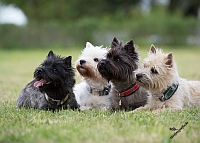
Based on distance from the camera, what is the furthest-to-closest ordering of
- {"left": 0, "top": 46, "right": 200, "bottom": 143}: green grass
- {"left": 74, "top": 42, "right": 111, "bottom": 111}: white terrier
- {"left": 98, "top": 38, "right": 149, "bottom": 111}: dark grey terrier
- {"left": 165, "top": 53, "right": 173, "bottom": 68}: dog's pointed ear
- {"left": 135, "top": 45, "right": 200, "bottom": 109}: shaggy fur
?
{"left": 74, "top": 42, "right": 111, "bottom": 111}: white terrier → {"left": 98, "top": 38, "right": 149, "bottom": 111}: dark grey terrier → {"left": 165, "top": 53, "right": 173, "bottom": 68}: dog's pointed ear → {"left": 135, "top": 45, "right": 200, "bottom": 109}: shaggy fur → {"left": 0, "top": 46, "right": 200, "bottom": 143}: green grass

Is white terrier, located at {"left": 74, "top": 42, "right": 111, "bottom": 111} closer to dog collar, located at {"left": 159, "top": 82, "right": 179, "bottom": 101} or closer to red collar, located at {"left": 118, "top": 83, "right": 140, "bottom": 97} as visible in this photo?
red collar, located at {"left": 118, "top": 83, "right": 140, "bottom": 97}

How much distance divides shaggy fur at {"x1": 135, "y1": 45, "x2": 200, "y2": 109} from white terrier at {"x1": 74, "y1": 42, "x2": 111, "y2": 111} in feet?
3.04

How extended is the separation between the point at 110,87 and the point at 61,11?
43789 mm

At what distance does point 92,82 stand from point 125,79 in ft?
2.58

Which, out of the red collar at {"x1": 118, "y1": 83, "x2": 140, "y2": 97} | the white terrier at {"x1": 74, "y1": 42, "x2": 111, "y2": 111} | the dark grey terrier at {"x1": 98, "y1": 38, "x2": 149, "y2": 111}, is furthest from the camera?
the white terrier at {"x1": 74, "y1": 42, "x2": 111, "y2": 111}

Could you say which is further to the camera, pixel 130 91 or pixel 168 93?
pixel 130 91

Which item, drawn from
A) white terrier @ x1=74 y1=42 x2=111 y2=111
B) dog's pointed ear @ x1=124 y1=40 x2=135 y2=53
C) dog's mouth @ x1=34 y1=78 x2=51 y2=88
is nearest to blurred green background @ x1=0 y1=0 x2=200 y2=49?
white terrier @ x1=74 y1=42 x2=111 y2=111

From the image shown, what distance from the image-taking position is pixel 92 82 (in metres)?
7.51

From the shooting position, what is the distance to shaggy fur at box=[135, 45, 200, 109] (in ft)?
21.6

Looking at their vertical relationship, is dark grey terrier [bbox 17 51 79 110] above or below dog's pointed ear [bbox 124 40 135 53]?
below

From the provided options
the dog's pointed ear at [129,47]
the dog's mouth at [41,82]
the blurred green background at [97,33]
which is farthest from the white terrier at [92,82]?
the blurred green background at [97,33]

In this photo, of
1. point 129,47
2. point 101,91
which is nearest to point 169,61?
point 129,47

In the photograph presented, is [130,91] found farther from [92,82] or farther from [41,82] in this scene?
[41,82]

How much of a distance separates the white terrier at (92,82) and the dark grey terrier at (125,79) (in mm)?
289
